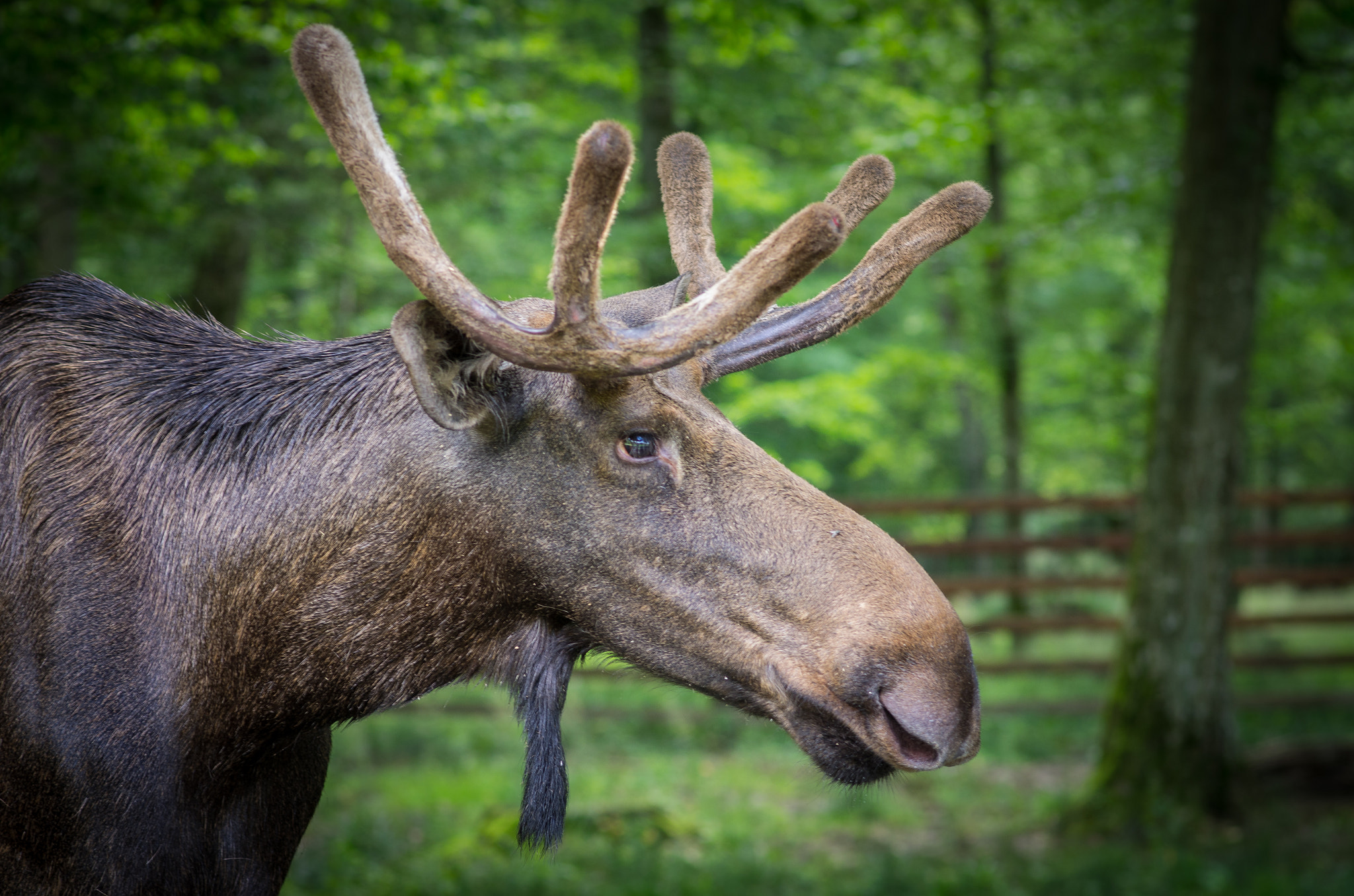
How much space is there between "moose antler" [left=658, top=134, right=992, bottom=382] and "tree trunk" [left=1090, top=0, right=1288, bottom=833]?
5589mm

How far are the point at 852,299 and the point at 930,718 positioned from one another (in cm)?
89

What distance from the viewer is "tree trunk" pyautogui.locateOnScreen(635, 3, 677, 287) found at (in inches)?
329

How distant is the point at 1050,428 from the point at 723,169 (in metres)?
13.0

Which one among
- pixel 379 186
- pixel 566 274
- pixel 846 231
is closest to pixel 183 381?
pixel 379 186

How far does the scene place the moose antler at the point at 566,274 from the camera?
1.75m

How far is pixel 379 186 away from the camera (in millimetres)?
1825

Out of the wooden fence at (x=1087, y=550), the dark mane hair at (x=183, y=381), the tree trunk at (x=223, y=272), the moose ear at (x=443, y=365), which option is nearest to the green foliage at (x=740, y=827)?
the wooden fence at (x=1087, y=550)

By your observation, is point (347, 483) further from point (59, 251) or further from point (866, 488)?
point (866, 488)

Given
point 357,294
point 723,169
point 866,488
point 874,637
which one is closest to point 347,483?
point 874,637

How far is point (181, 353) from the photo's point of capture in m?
2.29

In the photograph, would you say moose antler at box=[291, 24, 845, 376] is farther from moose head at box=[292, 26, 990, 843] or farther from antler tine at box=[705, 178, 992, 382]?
antler tine at box=[705, 178, 992, 382]

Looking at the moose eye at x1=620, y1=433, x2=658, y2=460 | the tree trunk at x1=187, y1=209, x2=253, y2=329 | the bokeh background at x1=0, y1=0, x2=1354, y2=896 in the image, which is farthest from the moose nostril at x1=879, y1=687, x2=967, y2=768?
the tree trunk at x1=187, y1=209, x2=253, y2=329

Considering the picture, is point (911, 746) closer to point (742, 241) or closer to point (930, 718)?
point (930, 718)

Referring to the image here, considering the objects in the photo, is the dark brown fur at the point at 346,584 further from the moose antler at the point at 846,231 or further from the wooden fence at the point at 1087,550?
the wooden fence at the point at 1087,550
